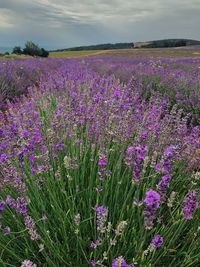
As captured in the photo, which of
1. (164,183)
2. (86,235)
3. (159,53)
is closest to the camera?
(164,183)

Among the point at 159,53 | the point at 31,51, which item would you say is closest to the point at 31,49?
the point at 31,51

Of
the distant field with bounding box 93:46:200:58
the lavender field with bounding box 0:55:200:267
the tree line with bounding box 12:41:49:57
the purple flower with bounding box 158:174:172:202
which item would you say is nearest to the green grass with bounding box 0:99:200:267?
the lavender field with bounding box 0:55:200:267

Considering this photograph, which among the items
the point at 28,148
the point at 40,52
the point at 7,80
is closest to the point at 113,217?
the point at 28,148

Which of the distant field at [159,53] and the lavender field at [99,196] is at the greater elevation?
the lavender field at [99,196]

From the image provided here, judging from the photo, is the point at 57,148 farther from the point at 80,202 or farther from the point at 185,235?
the point at 185,235

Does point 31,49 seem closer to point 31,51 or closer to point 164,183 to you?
point 31,51

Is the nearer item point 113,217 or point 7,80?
point 113,217

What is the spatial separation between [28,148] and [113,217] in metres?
0.58

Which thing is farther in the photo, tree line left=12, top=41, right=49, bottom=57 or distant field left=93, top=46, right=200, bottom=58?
tree line left=12, top=41, right=49, bottom=57

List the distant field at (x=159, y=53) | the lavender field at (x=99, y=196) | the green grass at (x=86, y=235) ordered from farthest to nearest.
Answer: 1. the distant field at (x=159, y=53)
2. the green grass at (x=86, y=235)
3. the lavender field at (x=99, y=196)

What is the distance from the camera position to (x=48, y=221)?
5.70 ft

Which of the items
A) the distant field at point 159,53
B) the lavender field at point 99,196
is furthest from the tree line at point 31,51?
the lavender field at point 99,196

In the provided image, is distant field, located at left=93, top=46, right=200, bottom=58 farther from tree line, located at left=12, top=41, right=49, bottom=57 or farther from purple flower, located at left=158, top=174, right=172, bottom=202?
purple flower, located at left=158, top=174, right=172, bottom=202

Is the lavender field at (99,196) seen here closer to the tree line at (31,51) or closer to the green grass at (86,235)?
the green grass at (86,235)
